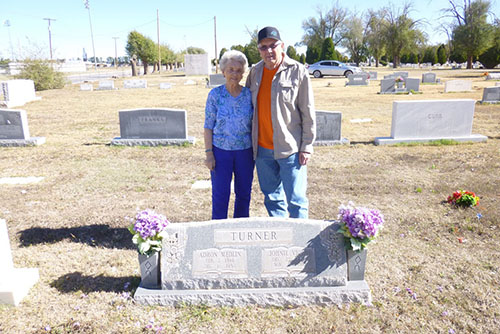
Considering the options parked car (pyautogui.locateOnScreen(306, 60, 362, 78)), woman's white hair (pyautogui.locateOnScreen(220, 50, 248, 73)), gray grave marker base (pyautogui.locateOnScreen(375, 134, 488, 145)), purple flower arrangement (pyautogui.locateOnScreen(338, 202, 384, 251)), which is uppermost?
parked car (pyautogui.locateOnScreen(306, 60, 362, 78))

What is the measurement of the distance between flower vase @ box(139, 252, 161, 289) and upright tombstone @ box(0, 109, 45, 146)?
6.82m

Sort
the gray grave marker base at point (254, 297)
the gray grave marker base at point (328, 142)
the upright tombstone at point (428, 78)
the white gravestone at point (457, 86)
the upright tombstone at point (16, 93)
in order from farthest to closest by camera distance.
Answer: the upright tombstone at point (428, 78), the white gravestone at point (457, 86), the upright tombstone at point (16, 93), the gray grave marker base at point (328, 142), the gray grave marker base at point (254, 297)

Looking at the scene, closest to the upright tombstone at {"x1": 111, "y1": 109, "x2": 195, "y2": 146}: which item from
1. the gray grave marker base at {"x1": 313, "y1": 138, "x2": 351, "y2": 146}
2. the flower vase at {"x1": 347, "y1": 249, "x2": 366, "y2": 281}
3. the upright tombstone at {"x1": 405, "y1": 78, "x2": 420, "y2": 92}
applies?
the gray grave marker base at {"x1": 313, "y1": 138, "x2": 351, "y2": 146}

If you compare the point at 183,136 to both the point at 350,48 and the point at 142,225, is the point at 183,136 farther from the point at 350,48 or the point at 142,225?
the point at 350,48

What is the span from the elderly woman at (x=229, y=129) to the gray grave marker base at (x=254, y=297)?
778 mm

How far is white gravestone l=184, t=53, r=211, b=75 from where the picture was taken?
129ft

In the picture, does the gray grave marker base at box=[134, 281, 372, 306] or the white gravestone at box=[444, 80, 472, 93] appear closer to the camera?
the gray grave marker base at box=[134, 281, 372, 306]

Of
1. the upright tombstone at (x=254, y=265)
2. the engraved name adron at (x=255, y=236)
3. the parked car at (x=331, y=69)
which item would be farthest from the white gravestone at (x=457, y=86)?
the engraved name adron at (x=255, y=236)

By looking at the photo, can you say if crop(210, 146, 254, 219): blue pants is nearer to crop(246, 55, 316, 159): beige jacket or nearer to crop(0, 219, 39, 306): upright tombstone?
crop(246, 55, 316, 159): beige jacket

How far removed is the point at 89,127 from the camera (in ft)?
35.0

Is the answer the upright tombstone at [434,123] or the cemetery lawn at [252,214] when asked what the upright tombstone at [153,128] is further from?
the upright tombstone at [434,123]

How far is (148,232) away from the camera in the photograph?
2.64 m

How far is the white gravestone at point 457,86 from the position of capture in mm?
18469

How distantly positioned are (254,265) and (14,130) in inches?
304
